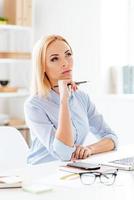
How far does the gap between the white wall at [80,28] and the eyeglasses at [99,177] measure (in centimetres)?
208

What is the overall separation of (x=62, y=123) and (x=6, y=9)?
229 cm

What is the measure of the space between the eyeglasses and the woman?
0.40m

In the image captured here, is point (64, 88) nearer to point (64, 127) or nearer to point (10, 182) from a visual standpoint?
point (64, 127)

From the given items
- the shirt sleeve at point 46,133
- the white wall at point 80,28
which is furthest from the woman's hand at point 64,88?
the white wall at point 80,28

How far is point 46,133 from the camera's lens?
2.18 m

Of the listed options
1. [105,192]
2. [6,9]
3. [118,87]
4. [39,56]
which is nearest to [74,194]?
[105,192]

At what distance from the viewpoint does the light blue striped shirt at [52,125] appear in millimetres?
2166

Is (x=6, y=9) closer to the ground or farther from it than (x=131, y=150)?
farther from it

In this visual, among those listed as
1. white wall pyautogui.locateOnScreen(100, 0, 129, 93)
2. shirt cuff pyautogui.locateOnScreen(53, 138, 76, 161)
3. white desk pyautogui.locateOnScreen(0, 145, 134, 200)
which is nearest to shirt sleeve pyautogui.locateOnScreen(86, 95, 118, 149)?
shirt cuff pyautogui.locateOnScreen(53, 138, 76, 161)

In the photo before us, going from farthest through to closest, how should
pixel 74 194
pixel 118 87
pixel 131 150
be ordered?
pixel 118 87 < pixel 131 150 < pixel 74 194

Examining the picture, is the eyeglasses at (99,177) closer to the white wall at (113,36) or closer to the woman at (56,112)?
the woman at (56,112)

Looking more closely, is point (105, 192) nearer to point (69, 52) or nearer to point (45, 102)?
point (45, 102)

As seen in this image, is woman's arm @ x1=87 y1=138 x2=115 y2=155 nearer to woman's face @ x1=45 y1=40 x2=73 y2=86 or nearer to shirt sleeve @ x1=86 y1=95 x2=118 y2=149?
shirt sleeve @ x1=86 y1=95 x2=118 y2=149

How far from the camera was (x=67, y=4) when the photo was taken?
3967 mm
